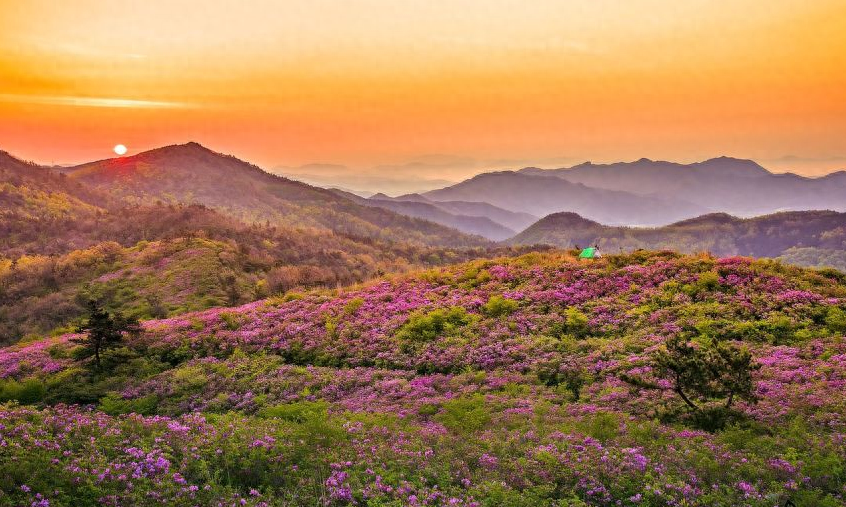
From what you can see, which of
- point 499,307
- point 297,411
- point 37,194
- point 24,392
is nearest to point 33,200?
point 37,194

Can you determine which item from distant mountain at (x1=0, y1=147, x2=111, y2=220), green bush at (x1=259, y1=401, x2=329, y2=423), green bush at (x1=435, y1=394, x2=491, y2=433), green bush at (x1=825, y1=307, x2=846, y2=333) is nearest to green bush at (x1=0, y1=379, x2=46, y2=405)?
green bush at (x1=259, y1=401, x2=329, y2=423)

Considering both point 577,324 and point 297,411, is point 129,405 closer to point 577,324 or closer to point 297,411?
point 297,411

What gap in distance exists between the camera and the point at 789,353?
13477 mm

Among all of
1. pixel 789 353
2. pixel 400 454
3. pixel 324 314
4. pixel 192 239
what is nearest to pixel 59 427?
pixel 400 454

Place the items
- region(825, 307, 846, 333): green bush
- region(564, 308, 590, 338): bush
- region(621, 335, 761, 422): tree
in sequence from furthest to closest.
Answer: region(564, 308, 590, 338): bush
region(825, 307, 846, 333): green bush
region(621, 335, 761, 422): tree

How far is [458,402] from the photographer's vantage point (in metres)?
12.5

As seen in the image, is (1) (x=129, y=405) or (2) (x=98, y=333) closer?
(1) (x=129, y=405)

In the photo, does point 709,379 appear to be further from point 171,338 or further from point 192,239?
point 192,239

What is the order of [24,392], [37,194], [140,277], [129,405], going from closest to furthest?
[129,405], [24,392], [140,277], [37,194]

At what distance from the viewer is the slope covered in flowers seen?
26.4ft

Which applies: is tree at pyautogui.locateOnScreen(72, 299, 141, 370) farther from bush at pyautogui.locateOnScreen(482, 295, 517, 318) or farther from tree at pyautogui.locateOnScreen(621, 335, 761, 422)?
tree at pyautogui.locateOnScreen(621, 335, 761, 422)

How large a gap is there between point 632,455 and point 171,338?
18686 mm

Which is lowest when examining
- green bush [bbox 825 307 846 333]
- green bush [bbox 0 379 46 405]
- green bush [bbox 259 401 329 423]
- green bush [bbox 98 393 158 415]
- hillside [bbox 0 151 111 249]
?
green bush [bbox 0 379 46 405]

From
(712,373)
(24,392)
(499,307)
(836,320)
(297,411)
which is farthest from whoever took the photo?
(499,307)
